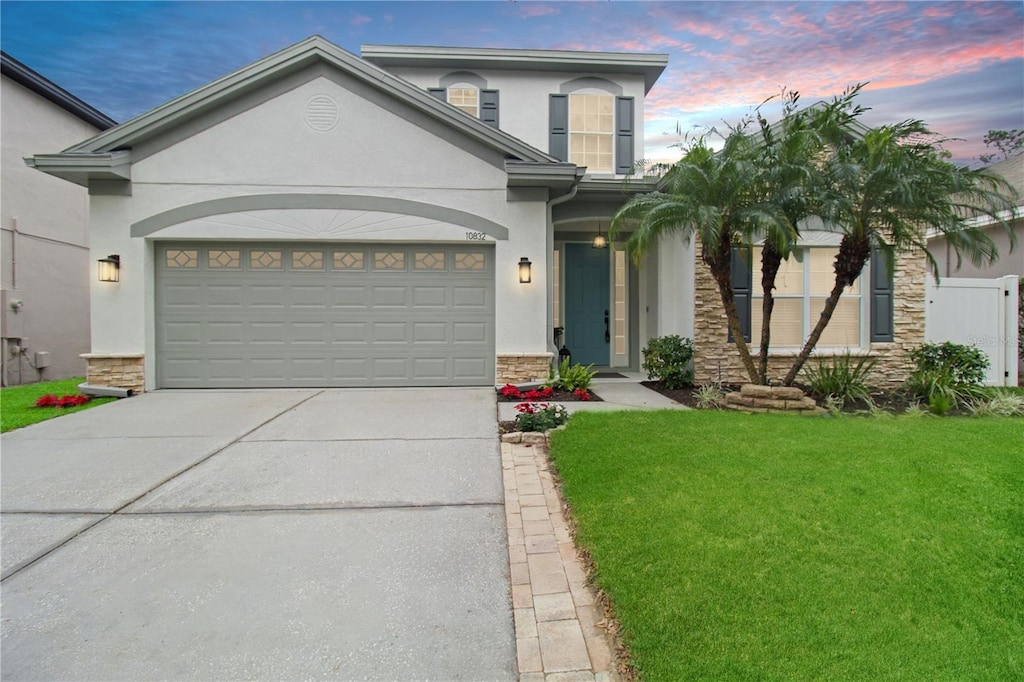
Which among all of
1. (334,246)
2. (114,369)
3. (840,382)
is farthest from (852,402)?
(114,369)

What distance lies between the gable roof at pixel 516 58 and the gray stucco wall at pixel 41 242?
7061 mm

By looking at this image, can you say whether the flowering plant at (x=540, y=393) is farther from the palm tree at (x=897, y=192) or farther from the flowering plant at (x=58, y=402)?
the flowering plant at (x=58, y=402)

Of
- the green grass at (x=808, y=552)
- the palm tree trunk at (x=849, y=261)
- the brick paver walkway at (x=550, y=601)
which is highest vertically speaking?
the palm tree trunk at (x=849, y=261)

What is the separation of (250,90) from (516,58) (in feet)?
19.0

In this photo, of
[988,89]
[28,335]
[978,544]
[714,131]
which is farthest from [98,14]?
[988,89]

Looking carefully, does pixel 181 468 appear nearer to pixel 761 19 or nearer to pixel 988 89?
pixel 761 19

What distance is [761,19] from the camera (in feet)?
31.0

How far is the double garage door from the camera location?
8672mm

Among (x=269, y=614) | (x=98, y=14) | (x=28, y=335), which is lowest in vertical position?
(x=269, y=614)

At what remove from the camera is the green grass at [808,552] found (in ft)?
7.14

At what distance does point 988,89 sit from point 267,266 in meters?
15.2

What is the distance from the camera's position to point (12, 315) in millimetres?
10500

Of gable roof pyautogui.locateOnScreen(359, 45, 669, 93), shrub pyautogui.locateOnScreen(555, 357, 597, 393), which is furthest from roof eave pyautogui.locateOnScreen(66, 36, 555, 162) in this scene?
gable roof pyautogui.locateOnScreen(359, 45, 669, 93)

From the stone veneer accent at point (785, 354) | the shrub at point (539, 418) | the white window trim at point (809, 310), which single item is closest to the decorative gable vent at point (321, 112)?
the shrub at point (539, 418)
